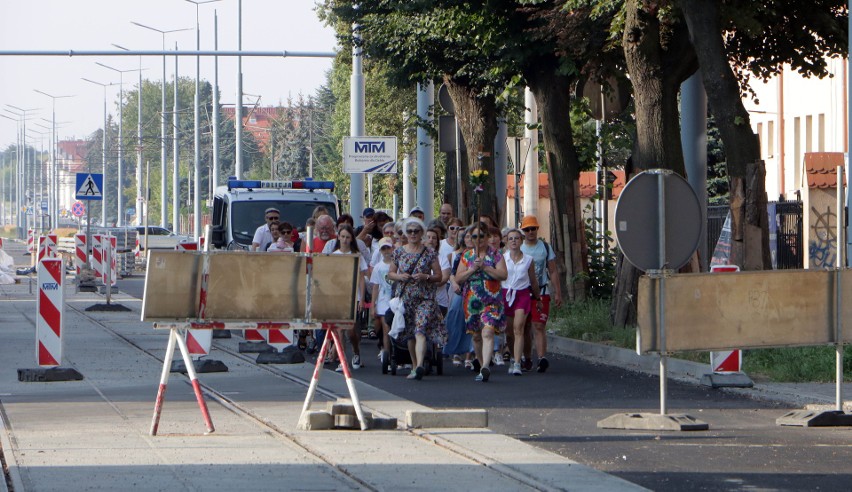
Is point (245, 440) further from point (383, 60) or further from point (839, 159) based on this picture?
point (839, 159)


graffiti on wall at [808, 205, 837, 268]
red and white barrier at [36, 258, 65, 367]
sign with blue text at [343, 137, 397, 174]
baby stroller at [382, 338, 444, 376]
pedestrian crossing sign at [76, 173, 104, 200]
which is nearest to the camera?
red and white barrier at [36, 258, 65, 367]

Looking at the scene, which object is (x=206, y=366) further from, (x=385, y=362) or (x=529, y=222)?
(x=529, y=222)

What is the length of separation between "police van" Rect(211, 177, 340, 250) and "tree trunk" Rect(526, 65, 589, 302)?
3.99 metres

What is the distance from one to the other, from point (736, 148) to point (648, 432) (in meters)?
7.74

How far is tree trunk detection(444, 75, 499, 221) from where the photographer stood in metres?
29.5

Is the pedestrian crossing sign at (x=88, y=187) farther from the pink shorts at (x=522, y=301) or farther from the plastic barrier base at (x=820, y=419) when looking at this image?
the plastic barrier base at (x=820, y=419)

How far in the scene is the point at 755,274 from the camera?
→ 12148 mm

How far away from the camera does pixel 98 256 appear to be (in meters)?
34.9

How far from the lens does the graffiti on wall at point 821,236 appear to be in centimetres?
3181

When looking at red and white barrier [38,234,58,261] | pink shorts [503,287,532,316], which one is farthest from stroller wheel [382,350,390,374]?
red and white barrier [38,234,58,261]

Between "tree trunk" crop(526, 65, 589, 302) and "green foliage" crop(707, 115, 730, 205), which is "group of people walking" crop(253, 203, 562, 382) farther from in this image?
"green foliage" crop(707, 115, 730, 205)

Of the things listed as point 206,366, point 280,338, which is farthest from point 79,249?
point 206,366

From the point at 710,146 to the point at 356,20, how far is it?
21.6 m

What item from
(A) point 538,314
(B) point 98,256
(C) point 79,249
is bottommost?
(A) point 538,314
